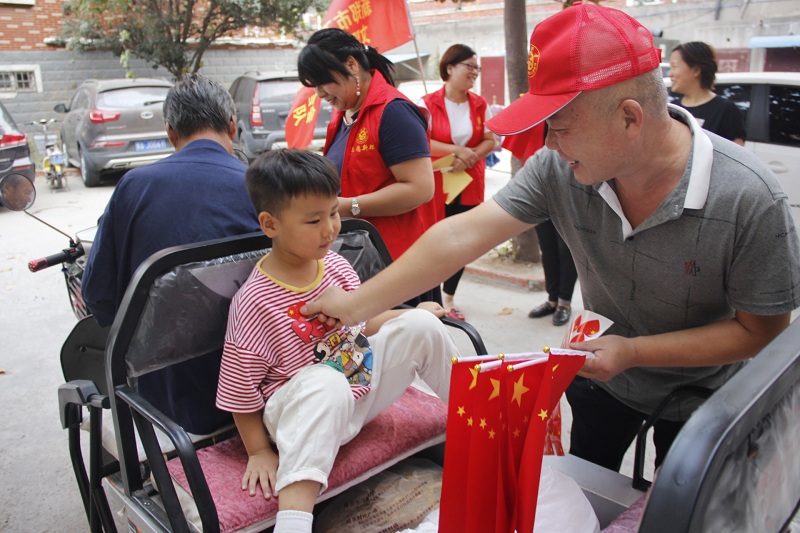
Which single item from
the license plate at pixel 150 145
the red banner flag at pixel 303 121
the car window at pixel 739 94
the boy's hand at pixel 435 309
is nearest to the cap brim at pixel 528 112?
the boy's hand at pixel 435 309

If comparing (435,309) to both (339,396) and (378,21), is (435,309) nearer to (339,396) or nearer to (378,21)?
(339,396)

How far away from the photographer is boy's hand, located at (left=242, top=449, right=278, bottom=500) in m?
1.72

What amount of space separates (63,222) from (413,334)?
8.10 metres

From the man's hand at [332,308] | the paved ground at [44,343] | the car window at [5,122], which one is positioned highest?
the car window at [5,122]

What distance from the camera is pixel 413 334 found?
6.08 feet

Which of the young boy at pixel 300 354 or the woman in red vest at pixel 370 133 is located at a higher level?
the woman in red vest at pixel 370 133

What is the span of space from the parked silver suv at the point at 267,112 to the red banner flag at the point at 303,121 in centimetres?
660

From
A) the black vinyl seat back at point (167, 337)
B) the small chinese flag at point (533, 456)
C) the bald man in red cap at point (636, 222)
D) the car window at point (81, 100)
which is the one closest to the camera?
the small chinese flag at point (533, 456)

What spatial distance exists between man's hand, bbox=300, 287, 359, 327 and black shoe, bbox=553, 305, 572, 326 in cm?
323

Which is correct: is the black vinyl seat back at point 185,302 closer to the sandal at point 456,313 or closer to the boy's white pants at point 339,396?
the boy's white pants at point 339,396

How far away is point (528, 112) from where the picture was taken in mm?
Result: 1456

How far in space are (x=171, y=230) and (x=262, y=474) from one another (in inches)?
33.0

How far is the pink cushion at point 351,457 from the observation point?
168 centimetres

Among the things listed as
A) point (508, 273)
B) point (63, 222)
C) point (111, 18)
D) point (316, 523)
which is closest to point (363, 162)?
point (316, 523)
